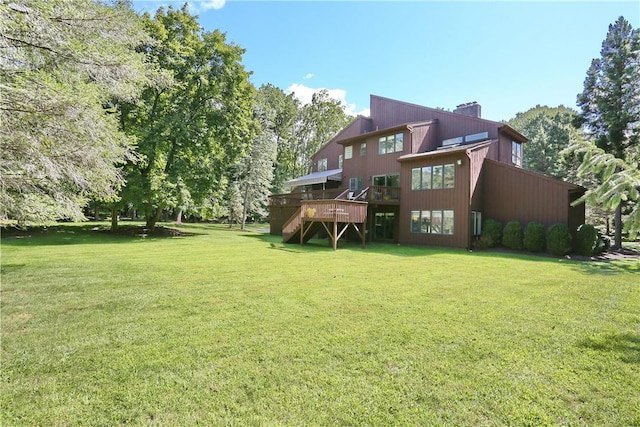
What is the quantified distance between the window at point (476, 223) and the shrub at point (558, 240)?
10.5 ft

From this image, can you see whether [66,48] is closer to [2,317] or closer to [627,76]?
[2,317]

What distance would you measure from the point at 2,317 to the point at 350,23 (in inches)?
610

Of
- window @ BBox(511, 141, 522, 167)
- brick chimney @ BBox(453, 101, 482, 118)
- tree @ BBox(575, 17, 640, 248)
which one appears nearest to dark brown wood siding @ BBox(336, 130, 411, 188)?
brick chimney @ BBox(453, 101, 482, 118)

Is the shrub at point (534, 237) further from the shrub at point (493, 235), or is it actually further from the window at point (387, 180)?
the window at point (387, 180)

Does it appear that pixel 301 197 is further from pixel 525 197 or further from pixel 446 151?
pixel 525 197

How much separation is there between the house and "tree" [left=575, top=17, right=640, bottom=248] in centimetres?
469

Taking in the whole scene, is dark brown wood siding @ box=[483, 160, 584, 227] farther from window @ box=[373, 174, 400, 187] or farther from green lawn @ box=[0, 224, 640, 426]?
green lawn @ box=[0, 224, 640, 426]

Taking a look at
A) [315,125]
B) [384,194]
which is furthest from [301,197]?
[315,125]

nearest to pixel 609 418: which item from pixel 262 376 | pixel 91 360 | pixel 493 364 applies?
pixel 493 364

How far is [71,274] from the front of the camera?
26.9 feet

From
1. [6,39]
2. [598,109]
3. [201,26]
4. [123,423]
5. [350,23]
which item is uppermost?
[201,26]

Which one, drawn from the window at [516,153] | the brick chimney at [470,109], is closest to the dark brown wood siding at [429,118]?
the brick chimney at [470,109]

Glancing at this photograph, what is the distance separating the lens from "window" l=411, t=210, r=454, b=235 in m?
17.0

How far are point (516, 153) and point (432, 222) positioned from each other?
325 inches
